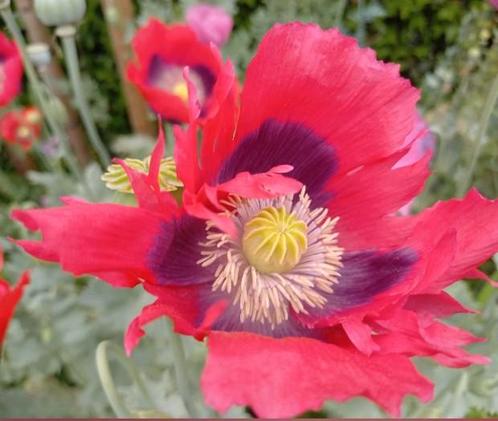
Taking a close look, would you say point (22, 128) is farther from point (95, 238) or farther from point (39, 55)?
point (95, 238)

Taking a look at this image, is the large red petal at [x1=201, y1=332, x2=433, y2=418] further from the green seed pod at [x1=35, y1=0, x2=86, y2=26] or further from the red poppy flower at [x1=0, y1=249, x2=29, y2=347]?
the green seed pod at [x1=35, y1=0, x2=86, y2=26]

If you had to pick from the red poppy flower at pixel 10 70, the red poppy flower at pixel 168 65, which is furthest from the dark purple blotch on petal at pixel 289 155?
the red poppy flower at pixel 10 70

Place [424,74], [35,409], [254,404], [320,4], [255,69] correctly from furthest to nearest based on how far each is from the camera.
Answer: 1. [424,74]
2. [320,4]
3. [35,409]
4. [255,69]
5. [254,404]

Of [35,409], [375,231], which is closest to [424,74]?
[35,409]

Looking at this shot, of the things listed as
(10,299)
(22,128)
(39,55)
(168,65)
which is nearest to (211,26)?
(168,65)

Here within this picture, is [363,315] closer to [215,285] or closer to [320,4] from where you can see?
[215,285]
